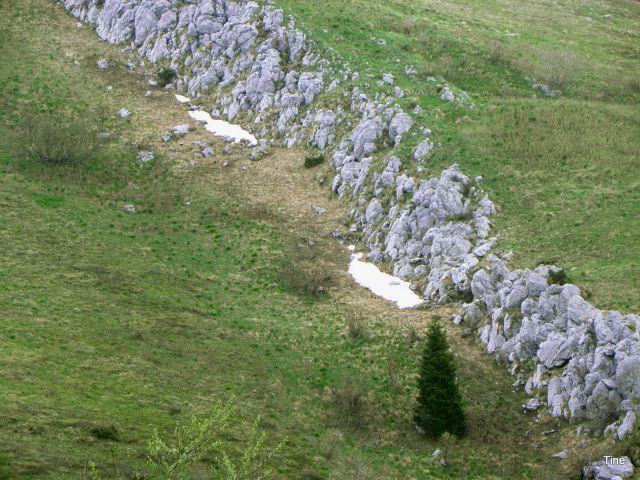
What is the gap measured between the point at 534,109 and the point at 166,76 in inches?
1435

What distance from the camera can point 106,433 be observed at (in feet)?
75.0

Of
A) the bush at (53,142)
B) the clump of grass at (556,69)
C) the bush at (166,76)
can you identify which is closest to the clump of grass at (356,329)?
the bush at (53,142)

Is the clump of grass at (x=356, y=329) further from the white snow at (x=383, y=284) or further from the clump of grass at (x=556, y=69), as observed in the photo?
the clump of grass at (x=556, y=69)

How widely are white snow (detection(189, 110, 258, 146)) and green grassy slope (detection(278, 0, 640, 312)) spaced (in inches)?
466

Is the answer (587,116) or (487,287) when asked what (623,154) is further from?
(487,287)

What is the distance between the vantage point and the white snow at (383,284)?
1544 inches

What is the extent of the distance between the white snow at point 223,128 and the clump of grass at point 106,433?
38.1m

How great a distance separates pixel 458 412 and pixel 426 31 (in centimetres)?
5031

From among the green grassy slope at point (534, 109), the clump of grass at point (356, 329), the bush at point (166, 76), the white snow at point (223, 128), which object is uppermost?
the green grassy slope at point (534, 109)

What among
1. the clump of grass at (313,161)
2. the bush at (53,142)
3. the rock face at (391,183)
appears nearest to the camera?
the rock face at (391,183)

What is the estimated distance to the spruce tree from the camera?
2861cm

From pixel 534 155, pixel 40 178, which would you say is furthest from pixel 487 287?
pixel 40 178

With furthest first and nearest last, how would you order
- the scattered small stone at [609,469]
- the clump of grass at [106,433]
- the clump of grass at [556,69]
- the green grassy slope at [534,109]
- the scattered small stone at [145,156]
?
the clump of grass at [556,69] → the scattered small stone at [145,156] → the green grassy slope at [534,109] → the scattered small stone at [609,469] → the clump of grass at [106,433]

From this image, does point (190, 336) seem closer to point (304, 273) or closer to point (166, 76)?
point (304, 273)
